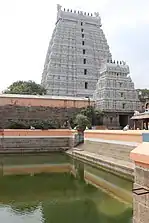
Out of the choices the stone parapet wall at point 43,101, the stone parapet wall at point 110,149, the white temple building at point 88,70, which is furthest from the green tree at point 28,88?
the stone parapet wall at point 110,149

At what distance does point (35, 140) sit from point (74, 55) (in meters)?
17.2

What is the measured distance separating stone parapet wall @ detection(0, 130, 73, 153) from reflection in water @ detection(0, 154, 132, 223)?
30.3 feet

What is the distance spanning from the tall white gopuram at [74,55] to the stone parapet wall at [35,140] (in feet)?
40.6

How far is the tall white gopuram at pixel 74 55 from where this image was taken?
125 feet

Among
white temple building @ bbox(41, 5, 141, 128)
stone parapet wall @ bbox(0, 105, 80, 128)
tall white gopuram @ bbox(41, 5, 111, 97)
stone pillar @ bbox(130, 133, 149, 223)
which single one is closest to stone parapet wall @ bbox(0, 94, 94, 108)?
stone parapet wall @ bbox(0, 105, 80, 128)

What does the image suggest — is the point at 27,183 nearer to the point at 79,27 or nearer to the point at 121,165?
the point at 121,165

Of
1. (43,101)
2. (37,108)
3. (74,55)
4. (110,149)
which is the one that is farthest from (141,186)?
(74,55)

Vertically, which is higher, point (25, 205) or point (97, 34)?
point (97, 34)

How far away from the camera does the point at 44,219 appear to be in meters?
7.74

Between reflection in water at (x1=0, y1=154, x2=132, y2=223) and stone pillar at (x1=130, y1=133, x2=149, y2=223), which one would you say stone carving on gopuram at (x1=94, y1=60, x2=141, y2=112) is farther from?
stone pillar at (x1=130, y1=133, x2=149, y2=223)

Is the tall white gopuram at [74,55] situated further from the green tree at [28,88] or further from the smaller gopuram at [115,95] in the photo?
the smaller gopuram at [115,95]

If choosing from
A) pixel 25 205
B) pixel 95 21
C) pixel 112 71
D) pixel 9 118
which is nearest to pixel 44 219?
pixel 25 205

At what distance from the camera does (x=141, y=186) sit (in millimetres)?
3623

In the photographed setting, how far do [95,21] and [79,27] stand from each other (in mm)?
3482
